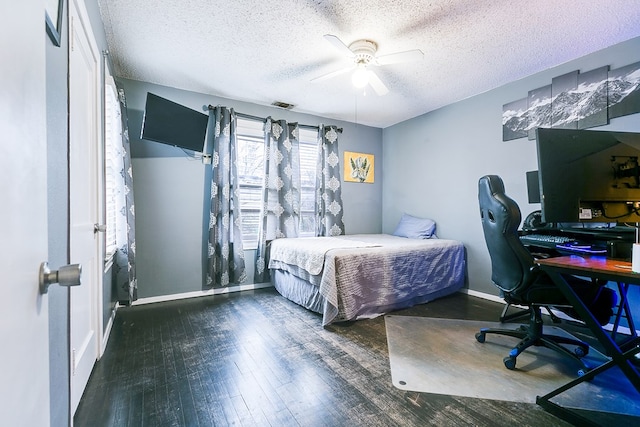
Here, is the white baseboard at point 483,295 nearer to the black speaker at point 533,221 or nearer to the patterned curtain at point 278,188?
the black speaker at point 533,221

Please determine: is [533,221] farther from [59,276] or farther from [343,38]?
[59,276]

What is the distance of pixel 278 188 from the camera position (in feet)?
12.8

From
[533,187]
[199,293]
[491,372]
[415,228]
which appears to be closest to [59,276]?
[491,372]

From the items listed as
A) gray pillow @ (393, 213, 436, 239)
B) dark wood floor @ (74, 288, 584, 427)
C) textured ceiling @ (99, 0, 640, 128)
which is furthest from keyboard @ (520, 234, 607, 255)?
textured ceiling @ (99, 0, 640, 128)

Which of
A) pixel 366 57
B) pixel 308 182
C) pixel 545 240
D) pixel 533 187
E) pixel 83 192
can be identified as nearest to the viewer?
pixel 83 192

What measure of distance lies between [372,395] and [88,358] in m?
1.72

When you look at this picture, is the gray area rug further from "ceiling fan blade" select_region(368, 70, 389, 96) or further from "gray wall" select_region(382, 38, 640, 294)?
"ceiling fan blade" select_region(368, 70, 389, 96)

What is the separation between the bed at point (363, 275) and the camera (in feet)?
8.52

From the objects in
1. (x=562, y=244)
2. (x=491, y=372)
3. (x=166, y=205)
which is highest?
(x=166, y=205)

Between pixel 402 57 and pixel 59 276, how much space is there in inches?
100

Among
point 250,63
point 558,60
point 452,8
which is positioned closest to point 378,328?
point 452,8

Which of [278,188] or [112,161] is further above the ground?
Answer: [112,161]

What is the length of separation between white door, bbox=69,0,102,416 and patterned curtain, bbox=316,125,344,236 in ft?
9.06

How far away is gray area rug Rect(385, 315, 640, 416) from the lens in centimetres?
162
